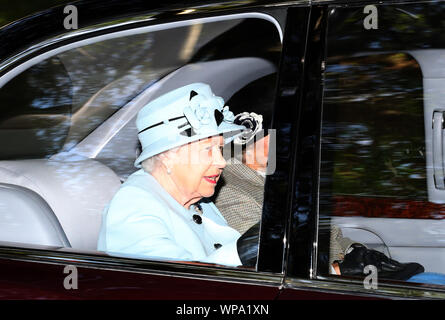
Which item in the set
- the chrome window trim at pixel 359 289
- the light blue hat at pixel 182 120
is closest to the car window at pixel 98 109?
the light blue hat at pixel 182 120

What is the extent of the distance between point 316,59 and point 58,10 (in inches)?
28.3

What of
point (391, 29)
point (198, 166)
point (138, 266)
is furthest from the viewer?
point (198, 166)

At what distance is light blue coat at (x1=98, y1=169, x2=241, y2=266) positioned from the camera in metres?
1.75

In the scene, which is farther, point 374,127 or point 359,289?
point 374,127

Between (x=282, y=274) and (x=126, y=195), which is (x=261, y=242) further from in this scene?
(x=126, y=195)

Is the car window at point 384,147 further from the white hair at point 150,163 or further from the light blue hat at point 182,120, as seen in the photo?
the white hair at point 150,163

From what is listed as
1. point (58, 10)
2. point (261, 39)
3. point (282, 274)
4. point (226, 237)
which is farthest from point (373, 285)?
point (58, 10)

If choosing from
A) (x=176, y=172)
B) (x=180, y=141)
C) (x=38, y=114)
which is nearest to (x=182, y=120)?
(x=180, y=141)

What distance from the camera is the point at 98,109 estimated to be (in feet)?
7.75

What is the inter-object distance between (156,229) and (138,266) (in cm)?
33

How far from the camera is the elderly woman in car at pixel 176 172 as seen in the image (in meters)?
1.96

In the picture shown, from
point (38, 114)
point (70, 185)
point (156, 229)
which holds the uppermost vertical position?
point (38, 114)

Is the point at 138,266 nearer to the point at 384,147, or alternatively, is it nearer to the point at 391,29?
the point at 384,147

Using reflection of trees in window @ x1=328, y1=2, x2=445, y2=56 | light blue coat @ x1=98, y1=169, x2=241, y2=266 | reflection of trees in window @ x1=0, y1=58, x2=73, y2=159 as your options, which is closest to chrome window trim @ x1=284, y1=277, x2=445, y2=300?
light blue coat @ x1=98, y1=169, x2=241, y2=266
